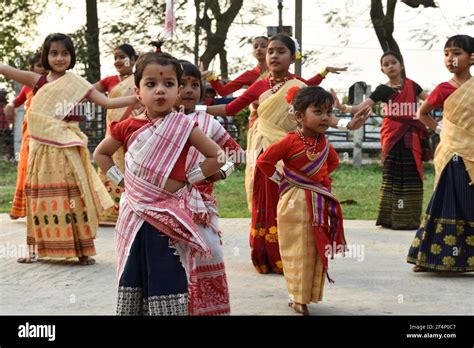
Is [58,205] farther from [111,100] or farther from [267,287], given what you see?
[267,287]

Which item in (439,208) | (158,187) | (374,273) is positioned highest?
(158,187)

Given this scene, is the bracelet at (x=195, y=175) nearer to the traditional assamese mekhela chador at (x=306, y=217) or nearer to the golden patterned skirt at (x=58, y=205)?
the traditional assamese mekhela chador at (x=306, y=217)

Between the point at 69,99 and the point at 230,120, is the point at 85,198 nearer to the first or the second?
the point at 69,99

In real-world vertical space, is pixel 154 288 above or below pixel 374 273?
above

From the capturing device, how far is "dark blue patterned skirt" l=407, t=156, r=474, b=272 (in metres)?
7.76

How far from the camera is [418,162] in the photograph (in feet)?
35.2

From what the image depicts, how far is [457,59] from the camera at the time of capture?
7668 mm

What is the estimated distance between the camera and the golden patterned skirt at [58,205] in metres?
8.28

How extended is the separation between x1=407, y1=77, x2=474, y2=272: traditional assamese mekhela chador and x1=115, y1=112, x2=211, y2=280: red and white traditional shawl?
330cm

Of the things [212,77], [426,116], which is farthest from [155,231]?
[212,77]
